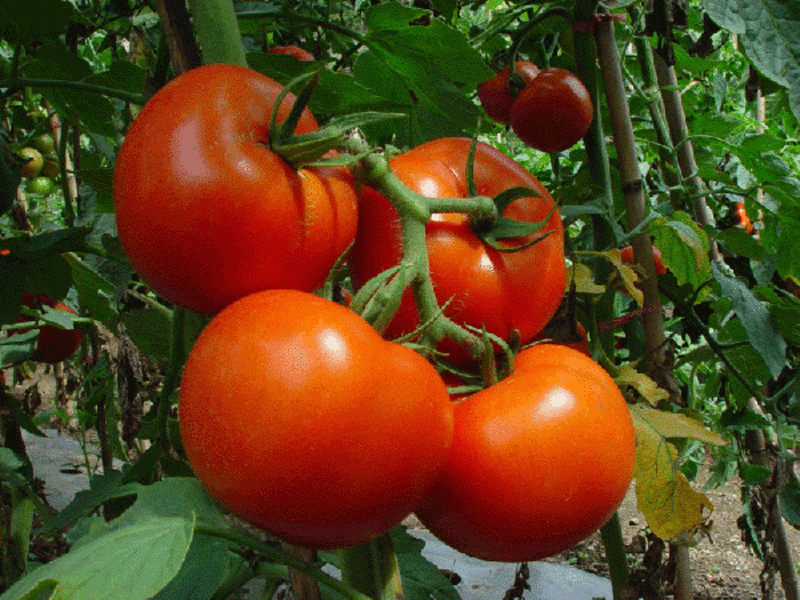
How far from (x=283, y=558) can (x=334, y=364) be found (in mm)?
237

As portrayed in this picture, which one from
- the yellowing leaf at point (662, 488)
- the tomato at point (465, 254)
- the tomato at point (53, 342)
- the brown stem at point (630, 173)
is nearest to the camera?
the tomato at point (465, 254)

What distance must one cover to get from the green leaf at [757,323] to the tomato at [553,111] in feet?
1.15

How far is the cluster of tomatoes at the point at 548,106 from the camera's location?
1.15m

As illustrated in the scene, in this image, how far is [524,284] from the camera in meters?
0.52

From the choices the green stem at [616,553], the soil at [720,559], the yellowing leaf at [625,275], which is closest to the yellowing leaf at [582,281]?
the yellowing leaf at [625,275]

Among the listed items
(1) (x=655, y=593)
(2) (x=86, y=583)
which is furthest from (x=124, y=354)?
(1) (x=655, y=593)

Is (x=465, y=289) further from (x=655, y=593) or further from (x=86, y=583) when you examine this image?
(x=655, y=593)

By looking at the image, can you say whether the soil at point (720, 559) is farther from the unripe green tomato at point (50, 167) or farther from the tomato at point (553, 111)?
the unripe green tomato at point (50, 167)

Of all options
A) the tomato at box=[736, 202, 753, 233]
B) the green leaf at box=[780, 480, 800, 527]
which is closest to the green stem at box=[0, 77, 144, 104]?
the green leaf at box=[780, 480, 800, 527]

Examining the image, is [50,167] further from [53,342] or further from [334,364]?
[334,364]

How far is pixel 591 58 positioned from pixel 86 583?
998mm

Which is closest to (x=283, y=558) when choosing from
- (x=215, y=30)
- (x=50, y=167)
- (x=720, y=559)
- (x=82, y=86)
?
(x=215, y=30)

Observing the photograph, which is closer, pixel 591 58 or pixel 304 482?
pixel 304 482

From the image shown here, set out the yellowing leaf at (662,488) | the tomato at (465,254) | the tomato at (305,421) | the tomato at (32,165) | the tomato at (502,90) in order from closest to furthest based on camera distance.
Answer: the tomato at (305,421) < the tomato at (465,254) < the yellowing leaf at (662,488) < the tomato at (502,90) < the tomato at (32,165)
